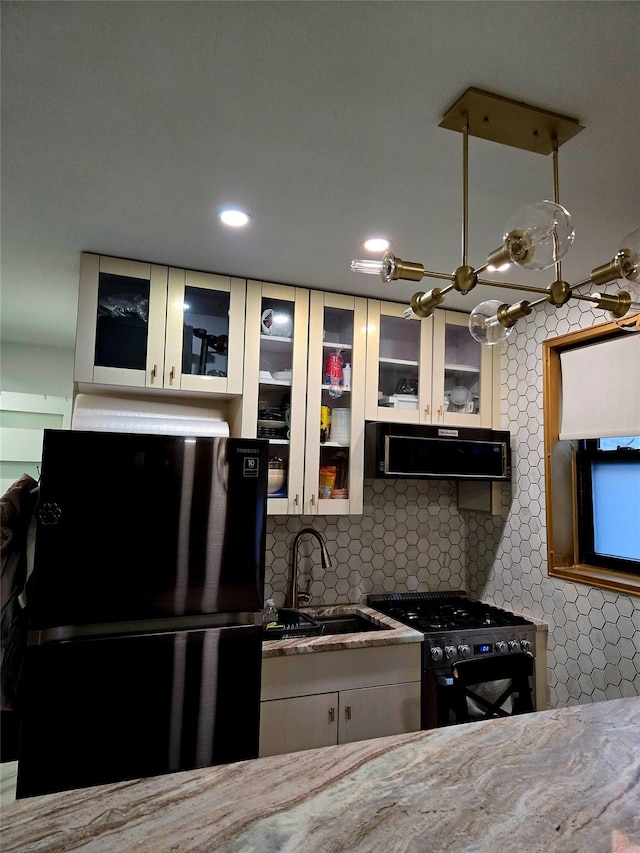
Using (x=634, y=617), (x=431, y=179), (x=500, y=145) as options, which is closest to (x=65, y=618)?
(x=431, y=179)

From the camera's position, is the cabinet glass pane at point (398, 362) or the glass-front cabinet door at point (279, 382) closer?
the glass-front cabinet door at point (279, 382)

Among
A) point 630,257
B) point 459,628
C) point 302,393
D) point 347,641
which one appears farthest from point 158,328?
point 459,628

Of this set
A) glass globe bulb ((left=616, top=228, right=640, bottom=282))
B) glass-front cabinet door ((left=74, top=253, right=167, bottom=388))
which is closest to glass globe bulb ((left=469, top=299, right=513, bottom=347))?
glass globe bulb ((left=616, top=228, right=640, bottom=282))

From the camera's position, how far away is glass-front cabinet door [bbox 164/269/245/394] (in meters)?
2.38

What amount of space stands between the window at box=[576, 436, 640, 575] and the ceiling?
86 cm

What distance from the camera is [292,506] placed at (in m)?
2.54

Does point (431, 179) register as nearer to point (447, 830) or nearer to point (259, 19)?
point (259, 19)

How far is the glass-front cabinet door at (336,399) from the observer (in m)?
2.62

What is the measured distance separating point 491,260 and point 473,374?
1.90 m

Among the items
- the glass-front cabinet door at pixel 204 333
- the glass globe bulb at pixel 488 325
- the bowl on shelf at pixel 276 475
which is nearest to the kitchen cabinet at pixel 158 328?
the glass-front cabinet door at pixel 204 333

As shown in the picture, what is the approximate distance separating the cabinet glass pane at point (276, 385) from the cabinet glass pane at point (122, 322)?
0.55 meters

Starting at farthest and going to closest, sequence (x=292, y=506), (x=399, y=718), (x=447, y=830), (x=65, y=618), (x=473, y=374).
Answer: (x=473, y=374) < (x=292, y=506) < (x=399, y=718) < (x=65, y=618) < (x=447, y=830)

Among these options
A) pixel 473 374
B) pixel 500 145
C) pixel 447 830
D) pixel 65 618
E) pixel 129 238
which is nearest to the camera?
pixel 447 830

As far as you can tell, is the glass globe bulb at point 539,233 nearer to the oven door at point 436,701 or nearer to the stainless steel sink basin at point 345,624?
the oven door at point 436,701
